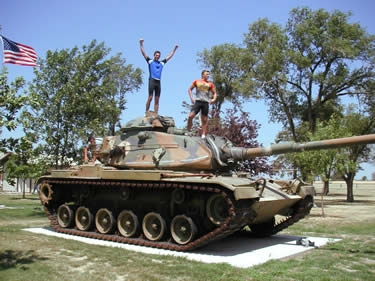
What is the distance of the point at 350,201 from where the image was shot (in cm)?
3378

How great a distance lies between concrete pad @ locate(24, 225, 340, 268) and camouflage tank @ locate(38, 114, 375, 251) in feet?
1.05

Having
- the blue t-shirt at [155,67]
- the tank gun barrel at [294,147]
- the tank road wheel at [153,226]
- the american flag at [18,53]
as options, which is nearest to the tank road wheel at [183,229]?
the tank road wheel at [153,226]

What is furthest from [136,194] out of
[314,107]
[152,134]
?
[314,107]

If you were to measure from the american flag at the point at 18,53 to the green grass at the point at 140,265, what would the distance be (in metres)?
4.95

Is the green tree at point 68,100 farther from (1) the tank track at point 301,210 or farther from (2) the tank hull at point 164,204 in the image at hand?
(1) the tank track at point 301,210

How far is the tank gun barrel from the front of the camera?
29.8ft

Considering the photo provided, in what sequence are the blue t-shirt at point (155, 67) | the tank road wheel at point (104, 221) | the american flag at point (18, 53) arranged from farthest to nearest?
the blue t-shirt at point (155, 67) → the tank road wheel at point (104, 221) → the american flag at point (18, 53)

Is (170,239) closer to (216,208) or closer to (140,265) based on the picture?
(216,208)

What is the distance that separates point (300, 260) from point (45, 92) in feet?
43.3

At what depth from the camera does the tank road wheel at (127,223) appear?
38.5ft

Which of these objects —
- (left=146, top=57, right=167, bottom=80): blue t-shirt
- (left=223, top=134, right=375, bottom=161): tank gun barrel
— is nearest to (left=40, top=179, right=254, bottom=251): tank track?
(left=223, top=134, right=375, bottom=161): tank gun barrel

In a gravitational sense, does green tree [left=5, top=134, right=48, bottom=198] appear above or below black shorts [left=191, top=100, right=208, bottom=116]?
below

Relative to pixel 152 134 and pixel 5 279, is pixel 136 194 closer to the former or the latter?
pixel 152 134

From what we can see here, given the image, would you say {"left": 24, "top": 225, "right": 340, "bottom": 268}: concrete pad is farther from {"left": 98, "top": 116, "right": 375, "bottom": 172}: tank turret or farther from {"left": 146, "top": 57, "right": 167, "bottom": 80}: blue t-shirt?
{"left": 146, "top": 57, "right": 167, "bottom": 80}: blue t-shirt
